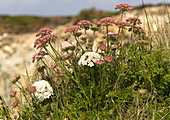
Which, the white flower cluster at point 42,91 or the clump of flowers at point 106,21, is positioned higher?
the clump of flowers at point 106,21

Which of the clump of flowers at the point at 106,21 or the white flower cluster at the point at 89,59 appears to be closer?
the white flower cluster at the point at 89,59

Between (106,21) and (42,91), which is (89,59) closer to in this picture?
(106,21)

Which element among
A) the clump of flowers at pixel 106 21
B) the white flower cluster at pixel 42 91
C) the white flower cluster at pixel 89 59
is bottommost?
the white flower cluster at pixel 42 91

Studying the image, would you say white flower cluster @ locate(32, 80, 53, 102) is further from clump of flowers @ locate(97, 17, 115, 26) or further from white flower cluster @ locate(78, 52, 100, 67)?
clump of flowers @ locate(97, 17, 115, 26)

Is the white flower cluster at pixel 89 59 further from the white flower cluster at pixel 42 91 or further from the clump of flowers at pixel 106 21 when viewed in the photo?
the white flower cluster at pixel 42 91

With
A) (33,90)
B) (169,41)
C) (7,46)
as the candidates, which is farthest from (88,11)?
(33,90)

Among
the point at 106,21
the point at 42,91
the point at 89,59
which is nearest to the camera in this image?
the point at 89,59

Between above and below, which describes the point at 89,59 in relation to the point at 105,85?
above

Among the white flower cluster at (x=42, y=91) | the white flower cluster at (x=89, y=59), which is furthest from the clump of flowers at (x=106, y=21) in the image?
the white flower cluster at (x=42, y=91)

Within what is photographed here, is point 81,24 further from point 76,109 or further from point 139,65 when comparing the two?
point 76,109

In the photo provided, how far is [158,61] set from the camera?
97.0 inches

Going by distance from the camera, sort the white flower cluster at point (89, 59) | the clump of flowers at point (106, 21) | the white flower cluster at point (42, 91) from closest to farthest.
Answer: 1. the white flower cluster at point (89, 59)
2. the clump of flowers at point (106, 21)
3. the white flower cluster at point (42, 91)

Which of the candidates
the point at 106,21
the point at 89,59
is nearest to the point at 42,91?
the point at 89,59

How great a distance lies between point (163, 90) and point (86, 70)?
1.10m
